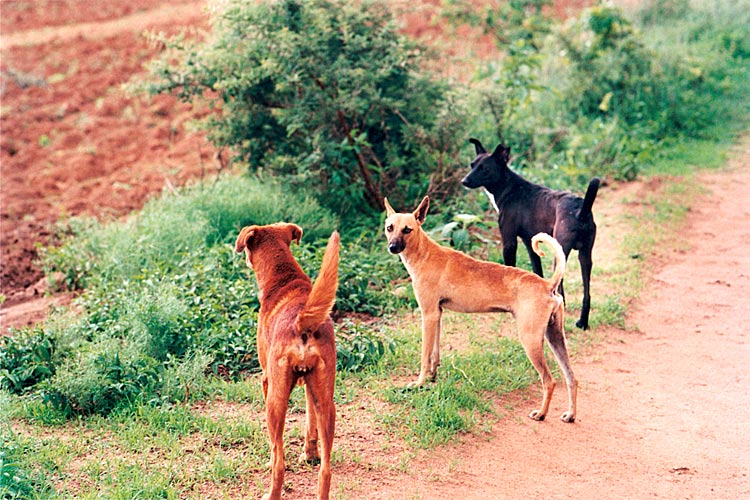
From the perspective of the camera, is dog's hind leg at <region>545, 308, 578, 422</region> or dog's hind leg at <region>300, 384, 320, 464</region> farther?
dog's hind leg at <region>545, 308, 578, 422</region>

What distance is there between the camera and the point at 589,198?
6312 millimetres

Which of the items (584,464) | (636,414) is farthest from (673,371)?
(584,464)

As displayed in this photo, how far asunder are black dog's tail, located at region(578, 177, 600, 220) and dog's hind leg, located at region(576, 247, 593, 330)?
1.08 feet

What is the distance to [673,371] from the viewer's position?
6.35 meters

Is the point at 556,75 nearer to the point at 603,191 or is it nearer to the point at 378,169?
the point at 603,191

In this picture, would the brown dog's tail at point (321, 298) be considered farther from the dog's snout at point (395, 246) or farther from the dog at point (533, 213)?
the dog at point (533, 213)

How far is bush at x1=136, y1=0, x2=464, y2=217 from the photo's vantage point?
892cm

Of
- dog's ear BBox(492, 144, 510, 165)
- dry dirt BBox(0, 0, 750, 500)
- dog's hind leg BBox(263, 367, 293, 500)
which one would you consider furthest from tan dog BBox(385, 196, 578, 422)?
dog's hind leg BBox(263, 367, 293, 500)

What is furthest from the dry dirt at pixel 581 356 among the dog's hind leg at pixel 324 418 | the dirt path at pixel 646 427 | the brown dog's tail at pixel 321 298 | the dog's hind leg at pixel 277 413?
the brown dog's tail at pixel 321 298

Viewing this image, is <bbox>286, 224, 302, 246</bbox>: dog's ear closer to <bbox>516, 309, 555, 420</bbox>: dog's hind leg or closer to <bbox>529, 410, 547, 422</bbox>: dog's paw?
<bbox>516, 309, 555, 420</bbox>: dog's hind leg

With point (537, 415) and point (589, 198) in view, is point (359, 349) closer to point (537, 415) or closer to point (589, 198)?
point (537, 415)

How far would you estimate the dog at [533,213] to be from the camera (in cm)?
652

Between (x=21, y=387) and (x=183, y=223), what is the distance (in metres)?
2.97

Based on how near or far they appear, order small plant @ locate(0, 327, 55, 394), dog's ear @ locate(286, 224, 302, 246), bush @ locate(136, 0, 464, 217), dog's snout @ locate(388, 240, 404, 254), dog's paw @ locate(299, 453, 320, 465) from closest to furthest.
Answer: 1. dog's paw @ locate(299, 453, 320, 465)
2. dog's ear @ locate(286, 224, 302, 246)
3. dog's snout @ locate(388, 240, 404, 254)
4. small plant @ locate(0, 327, 55, 394)
5. bush @ locate(136, 0, 464, 217)
